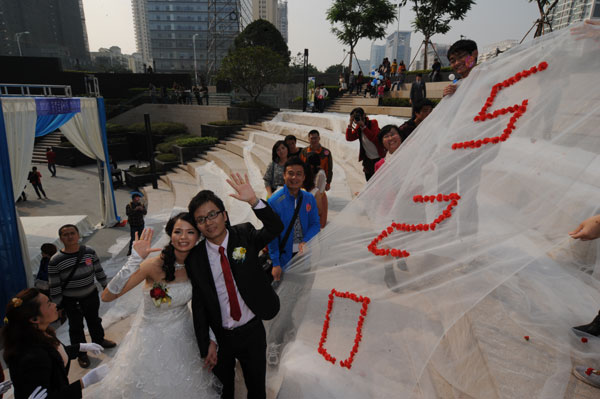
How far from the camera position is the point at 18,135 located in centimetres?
642

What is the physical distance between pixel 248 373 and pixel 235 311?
1.58 feet

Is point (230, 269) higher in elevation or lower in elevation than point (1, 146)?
lower

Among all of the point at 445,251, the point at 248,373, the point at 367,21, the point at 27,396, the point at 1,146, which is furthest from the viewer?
the point at 367,21

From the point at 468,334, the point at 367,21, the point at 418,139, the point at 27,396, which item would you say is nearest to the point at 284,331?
the point at 468,334

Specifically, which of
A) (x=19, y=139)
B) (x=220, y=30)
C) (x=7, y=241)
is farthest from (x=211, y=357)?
(x=220, y=30)

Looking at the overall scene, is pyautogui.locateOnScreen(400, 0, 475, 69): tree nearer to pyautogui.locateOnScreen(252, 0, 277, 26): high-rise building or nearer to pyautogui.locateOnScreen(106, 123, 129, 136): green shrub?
pyautogui.locateOnScreen(106, 123, 129, 136): green shrub

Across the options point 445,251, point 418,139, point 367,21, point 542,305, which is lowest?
point 542,305

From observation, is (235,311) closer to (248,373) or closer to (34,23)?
(248,373)

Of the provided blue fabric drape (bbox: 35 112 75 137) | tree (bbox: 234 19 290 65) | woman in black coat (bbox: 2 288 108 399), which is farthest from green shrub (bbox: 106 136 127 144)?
woman in black coat (bbox: 2 288 108 399)

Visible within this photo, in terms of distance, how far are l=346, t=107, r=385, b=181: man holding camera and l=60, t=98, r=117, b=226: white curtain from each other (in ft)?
26.8

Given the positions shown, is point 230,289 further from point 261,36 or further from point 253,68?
point 261,36

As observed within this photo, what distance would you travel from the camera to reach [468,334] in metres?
2.35

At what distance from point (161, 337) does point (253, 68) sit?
19.2 m

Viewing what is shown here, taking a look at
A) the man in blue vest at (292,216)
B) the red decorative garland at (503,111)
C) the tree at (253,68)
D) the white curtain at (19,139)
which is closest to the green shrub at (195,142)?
the tree at (253,68)
